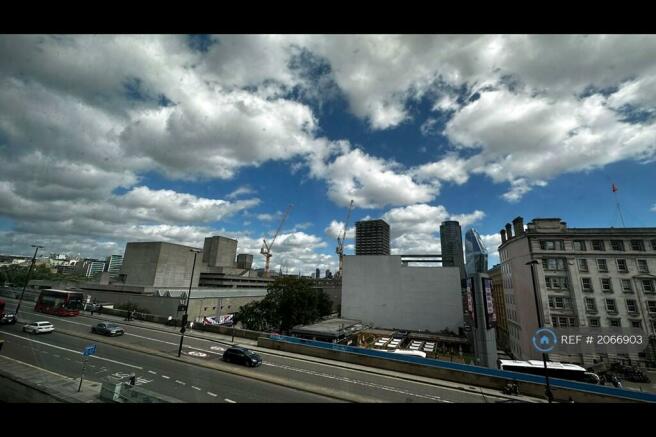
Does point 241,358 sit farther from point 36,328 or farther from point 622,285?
point 622,285

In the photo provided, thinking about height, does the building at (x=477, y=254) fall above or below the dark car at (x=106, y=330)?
above

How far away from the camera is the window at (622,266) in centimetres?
2475

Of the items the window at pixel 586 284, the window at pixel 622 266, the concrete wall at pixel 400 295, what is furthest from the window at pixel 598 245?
the concrete wall at pixel 400 295

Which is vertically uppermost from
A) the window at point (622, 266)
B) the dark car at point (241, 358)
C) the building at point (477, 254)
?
the building at point (477, 254)

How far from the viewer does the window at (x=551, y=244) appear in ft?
91.2

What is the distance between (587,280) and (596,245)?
362cm

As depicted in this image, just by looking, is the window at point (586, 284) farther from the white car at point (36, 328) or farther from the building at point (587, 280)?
the white car at point (36, 328)

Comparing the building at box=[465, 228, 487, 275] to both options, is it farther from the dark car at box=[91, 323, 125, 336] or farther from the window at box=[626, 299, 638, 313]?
the dark car at box=[91, 323, 125, 336]

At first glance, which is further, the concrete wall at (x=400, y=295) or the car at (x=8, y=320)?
the concrete wall at (x=400, y=295)

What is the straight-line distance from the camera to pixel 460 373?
45.1ft

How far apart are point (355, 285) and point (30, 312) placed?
4134cm

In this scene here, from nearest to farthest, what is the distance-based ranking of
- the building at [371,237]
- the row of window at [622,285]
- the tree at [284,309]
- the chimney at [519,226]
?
the row of window at [622,285] < the chimney at [519,226] < the tree at [284,309] < the building at [371,237]

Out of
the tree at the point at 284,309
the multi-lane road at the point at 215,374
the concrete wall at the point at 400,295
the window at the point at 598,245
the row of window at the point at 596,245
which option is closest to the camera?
the multi-lane road at the point at 215,374
